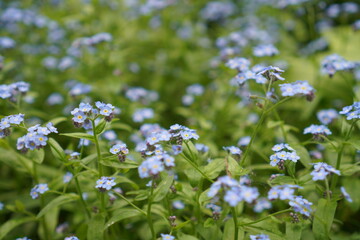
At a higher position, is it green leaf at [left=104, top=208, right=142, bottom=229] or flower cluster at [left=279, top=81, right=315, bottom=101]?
flower cluster at [left=279, top=81, right=315, bottom=101]

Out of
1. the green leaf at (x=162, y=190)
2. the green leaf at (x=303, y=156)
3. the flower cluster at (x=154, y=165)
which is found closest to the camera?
the flower cluster at (x=154, y=165)

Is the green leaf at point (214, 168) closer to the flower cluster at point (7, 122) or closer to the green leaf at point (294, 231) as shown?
the green leaf at point (294, 231)

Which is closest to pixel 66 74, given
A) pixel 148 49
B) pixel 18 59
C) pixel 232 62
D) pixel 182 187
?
pixel 18 59

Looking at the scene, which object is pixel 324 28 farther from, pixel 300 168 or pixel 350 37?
pixel 300 168

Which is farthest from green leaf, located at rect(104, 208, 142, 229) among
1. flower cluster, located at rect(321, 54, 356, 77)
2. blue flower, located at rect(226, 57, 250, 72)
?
flower cluster, located at rect(321, 54, 356, 77)

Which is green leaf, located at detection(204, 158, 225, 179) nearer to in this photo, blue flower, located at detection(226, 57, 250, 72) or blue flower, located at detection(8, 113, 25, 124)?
blue flower, located at detection(226, 57, 250, 72)

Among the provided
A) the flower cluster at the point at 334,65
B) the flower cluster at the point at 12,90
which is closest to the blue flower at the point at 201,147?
the flower cluster at the point at 334,65

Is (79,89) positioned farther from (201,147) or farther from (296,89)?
(296,89)
